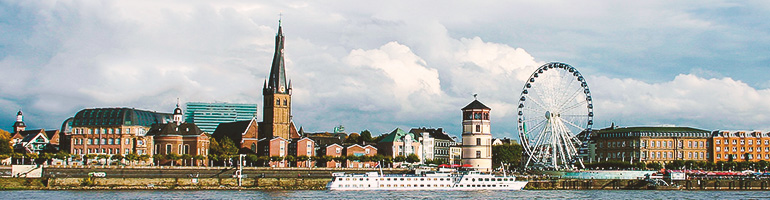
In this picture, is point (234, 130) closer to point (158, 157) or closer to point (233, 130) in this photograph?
point (233, 130)

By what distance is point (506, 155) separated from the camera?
595ft

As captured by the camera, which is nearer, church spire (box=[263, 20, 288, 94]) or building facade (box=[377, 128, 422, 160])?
church spire (box=[263, 20, 288, 94])

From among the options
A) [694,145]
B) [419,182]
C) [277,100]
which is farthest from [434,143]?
[419,182]

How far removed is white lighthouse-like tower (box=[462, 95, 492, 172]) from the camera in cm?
14250

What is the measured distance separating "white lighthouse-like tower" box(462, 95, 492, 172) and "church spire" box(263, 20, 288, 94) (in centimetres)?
3624

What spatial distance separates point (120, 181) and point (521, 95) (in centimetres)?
5965

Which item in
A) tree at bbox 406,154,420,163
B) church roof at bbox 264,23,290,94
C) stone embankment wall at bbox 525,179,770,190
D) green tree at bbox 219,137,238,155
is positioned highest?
church roof at bbox 264,23,290,94

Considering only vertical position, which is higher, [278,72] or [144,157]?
[278,72]

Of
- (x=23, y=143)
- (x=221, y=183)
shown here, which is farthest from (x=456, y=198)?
(x=23, y=143)

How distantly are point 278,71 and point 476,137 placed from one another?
3969 cm

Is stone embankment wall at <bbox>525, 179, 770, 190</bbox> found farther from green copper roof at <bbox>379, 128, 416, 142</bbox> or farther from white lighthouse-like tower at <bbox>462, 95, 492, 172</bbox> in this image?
green copper roof at <bbox>379, 128, 416, 142</bbox>

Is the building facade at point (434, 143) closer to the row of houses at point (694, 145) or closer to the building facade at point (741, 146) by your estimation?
the row of houses at point (694, 145)

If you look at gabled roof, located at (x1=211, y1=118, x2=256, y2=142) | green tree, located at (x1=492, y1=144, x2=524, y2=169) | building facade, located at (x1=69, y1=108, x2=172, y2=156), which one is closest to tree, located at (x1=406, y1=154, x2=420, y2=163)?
green tree, located at (x1=492, y1=144, x2=524, y2=169)

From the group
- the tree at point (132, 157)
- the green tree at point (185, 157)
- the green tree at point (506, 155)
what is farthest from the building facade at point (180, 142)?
the green tree at point (506, 155)
